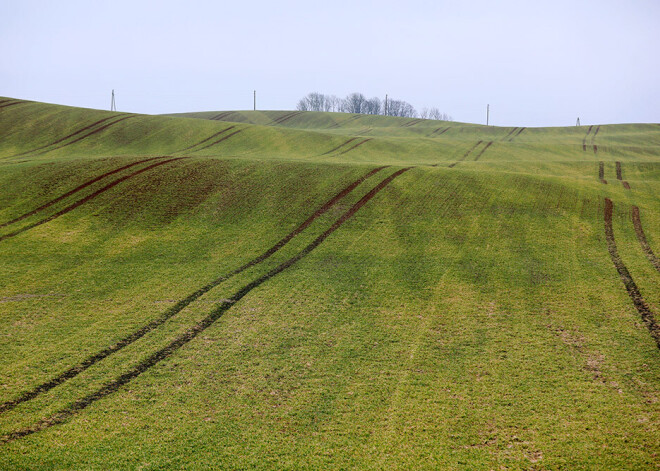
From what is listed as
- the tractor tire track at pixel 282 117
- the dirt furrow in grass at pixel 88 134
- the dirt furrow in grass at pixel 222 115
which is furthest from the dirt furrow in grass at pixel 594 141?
the dirt furrow in grass at pixel 222 115

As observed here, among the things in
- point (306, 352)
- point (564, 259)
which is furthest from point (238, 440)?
point (564, 259)

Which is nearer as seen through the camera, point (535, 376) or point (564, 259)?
point (535, 376)

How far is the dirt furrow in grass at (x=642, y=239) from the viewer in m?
17.0

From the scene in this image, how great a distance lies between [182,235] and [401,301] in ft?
35.0

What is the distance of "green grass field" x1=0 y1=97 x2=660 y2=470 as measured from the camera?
830cm

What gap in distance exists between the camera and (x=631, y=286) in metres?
15.1

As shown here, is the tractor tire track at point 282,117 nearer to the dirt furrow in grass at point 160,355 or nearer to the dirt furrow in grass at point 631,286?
the dirt furrow in grass at point 160,355

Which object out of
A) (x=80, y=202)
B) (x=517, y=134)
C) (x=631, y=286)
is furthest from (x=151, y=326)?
(x=517, y=134)

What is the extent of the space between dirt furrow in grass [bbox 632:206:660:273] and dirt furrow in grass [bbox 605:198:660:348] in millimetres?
1048

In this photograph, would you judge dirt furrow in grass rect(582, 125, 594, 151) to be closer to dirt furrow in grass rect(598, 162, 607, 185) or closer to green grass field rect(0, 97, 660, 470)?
dirt furrow in grass rect(598, 162, 607, 185)

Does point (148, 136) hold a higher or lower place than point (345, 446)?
higher

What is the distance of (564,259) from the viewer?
1734 cm

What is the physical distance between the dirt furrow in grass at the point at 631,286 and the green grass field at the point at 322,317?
0.11 meters

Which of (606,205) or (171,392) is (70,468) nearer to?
(171,392)
